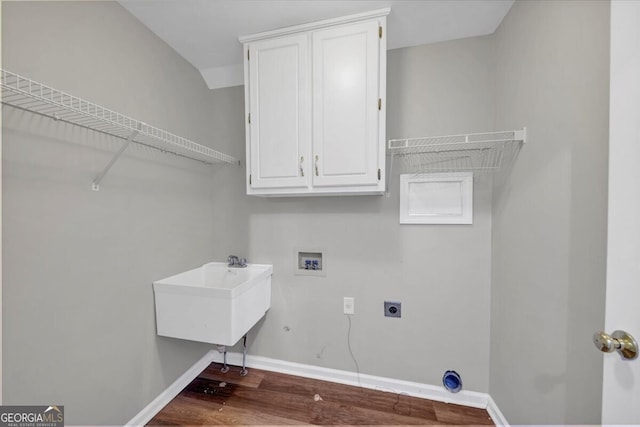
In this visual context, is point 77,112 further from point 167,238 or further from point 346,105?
point 346,105

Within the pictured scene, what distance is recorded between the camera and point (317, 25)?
4.61ft

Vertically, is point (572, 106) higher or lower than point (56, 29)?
lower

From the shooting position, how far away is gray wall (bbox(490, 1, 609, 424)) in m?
0.82

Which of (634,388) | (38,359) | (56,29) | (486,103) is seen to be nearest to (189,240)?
(38,359)

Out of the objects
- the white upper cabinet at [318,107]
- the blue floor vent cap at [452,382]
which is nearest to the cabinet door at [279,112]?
the white upper cabinet at [318,107]

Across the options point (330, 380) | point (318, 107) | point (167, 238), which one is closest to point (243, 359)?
point (330, 380)

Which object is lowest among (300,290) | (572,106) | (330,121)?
(300,290)

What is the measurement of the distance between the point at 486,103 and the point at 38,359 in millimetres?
2617

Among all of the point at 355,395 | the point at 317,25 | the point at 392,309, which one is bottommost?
the point at 355,395

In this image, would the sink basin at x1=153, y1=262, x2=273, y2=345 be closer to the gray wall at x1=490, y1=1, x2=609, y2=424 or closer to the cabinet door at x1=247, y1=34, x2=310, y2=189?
the cabinet door at x1=247, y1=34, x2=310, y2=189

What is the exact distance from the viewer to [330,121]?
4.66 feet

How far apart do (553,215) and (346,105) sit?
113cm

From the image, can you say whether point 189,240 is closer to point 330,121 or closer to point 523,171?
point 330,121

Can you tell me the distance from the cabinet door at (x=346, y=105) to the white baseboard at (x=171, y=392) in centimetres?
Result: 167
